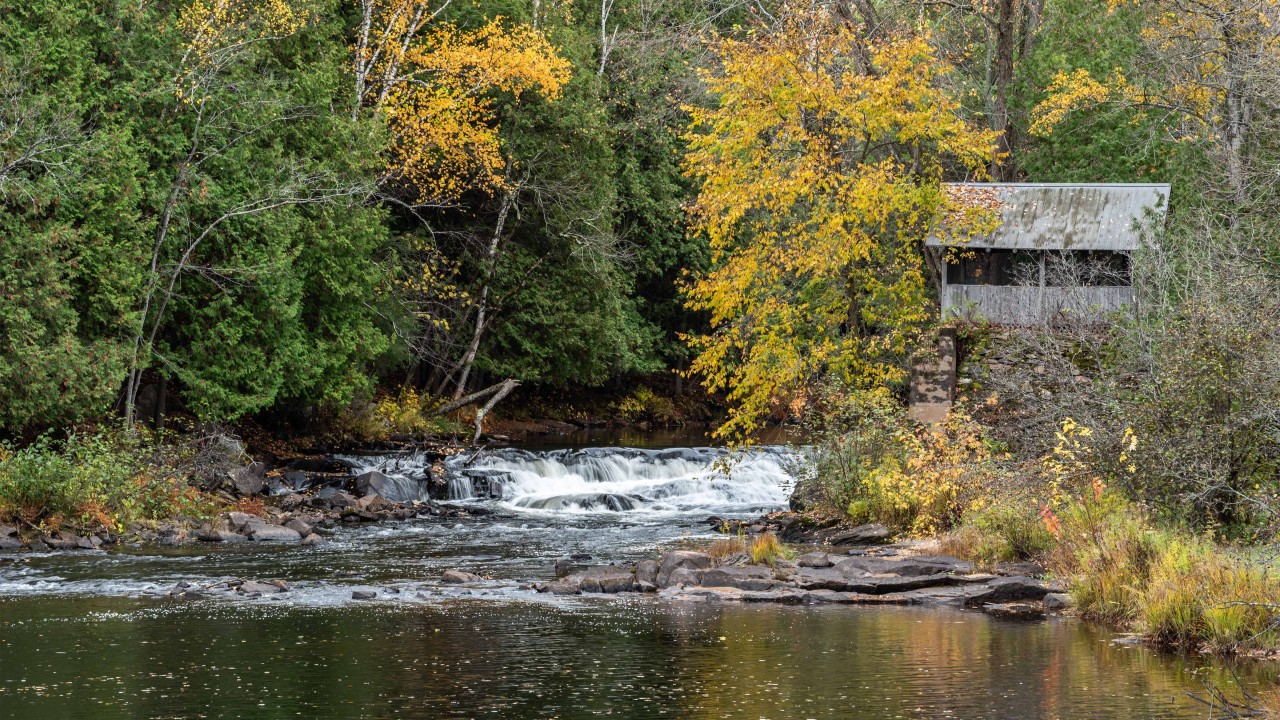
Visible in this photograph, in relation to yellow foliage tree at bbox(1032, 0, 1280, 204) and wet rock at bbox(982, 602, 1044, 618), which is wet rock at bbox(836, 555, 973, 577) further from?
yellow foliage tree at bbox(1032, 0, 1280, 204)

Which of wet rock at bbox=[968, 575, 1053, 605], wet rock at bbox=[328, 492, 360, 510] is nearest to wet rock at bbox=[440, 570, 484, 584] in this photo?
wet rock at bbox=[968, 575, 1053, 605]

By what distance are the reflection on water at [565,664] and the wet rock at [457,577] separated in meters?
2.03

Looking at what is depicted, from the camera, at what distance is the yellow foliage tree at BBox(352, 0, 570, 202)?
3284 centimetres

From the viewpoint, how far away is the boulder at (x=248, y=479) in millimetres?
25922

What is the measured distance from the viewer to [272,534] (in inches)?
887

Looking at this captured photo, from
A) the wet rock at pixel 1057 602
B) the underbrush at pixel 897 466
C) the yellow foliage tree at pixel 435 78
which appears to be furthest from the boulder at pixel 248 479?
the wet rock at pixel 1057 602

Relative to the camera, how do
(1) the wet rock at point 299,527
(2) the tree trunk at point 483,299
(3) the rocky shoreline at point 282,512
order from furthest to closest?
(2) the tree trunk at point 483,299 → (1) the wet rock at point 299,527 → (3) the rocky shoreline at point 282,512

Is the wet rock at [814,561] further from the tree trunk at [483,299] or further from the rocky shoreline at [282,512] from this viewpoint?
the tree trunk at [483,299]

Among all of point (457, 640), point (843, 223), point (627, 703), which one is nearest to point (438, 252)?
point (843, 223)

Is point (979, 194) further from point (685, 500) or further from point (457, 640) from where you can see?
point (457, 640)

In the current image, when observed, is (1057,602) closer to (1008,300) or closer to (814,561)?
(814,561)

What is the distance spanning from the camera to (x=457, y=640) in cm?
1371

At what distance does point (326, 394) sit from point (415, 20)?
8648 mm

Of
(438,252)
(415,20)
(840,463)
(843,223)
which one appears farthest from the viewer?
(438,252)
